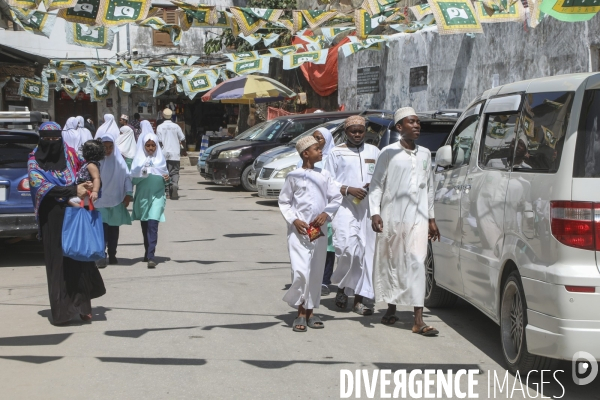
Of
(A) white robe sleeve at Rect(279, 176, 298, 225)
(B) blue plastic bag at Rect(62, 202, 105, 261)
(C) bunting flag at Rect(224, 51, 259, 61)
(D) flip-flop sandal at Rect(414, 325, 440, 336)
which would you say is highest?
(C) bunting flag at Rect(224, 51, 259, 61)

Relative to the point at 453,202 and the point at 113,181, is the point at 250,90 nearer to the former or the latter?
the point at 113,181

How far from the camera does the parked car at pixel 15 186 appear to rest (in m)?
10.2

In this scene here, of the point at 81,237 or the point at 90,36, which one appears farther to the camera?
the point at 90,36

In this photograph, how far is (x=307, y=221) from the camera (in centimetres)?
735

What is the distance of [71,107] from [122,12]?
2667 cm

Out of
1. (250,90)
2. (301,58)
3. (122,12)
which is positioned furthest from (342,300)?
(250,90)

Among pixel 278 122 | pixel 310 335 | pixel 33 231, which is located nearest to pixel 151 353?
pixel 310 335

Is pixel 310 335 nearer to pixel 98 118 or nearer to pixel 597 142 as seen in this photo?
pixel 597 142

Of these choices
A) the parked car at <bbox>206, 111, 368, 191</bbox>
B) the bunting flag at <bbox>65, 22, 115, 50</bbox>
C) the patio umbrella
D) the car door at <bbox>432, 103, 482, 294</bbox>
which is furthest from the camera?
the patio umbrella

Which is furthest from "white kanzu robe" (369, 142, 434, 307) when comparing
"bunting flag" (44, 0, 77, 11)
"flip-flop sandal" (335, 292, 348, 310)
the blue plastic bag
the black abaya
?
"bunting flag" (44, 0, 77, 11)

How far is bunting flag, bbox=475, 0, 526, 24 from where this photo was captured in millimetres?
15344

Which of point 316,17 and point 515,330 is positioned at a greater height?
point 316,17

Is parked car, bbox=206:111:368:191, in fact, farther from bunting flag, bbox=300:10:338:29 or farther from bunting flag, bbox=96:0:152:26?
bunting flag, bbox=96:0:152:26

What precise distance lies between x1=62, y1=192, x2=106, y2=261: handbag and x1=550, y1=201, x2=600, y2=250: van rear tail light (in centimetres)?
406
